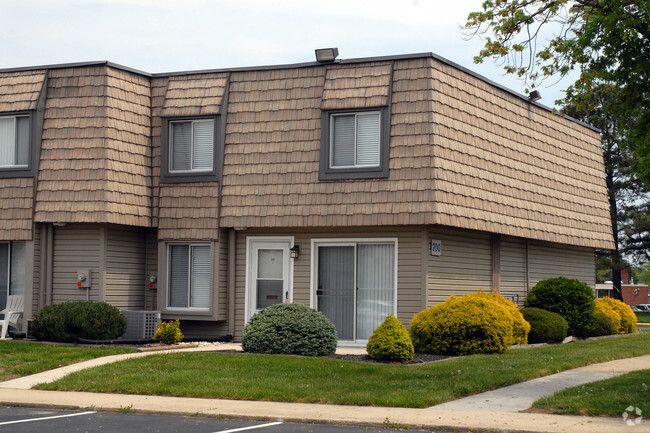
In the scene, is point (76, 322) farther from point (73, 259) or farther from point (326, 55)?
point (326, 55)

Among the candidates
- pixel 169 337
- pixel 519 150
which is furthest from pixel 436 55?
pixel 169 337

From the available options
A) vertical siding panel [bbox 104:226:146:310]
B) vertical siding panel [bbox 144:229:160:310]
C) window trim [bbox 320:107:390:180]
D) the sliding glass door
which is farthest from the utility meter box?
window trim [bbox 320:107:390:180]

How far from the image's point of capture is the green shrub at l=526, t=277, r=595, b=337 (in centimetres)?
2267

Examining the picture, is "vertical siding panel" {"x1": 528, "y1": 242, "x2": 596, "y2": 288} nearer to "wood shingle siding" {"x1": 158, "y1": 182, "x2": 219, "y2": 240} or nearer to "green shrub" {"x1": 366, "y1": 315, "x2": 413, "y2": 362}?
"green shrub" {"x1": 366, "y1": 315, "x2": 413, "y2": 362}

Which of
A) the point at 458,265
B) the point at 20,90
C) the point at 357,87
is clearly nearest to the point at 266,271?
the point at 458,265

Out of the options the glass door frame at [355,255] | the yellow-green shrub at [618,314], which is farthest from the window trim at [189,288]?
the yellow-green shrub at [618,314]

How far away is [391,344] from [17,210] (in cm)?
994

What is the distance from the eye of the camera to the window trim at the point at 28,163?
21.4m

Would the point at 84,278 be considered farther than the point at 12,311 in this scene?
No

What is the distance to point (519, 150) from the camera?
2366cm

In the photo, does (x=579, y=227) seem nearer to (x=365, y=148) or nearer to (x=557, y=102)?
(x=365, y=148)

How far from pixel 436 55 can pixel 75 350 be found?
9.96 meters

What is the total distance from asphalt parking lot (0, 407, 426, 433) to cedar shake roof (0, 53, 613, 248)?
339 inches

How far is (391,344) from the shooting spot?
16.7 m
